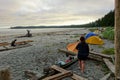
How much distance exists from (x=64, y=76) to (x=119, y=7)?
3.71 m

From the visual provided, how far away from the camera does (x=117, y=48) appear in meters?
5.58

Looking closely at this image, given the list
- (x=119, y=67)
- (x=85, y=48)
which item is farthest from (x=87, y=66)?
→ (x=119, y=67)

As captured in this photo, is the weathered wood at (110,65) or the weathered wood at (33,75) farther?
the weathered wood at (110,65)

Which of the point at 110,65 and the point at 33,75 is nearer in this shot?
the point at 33,75

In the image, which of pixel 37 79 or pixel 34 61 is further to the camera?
pixel 34 61

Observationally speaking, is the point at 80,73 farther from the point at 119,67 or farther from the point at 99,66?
the point at 119,67

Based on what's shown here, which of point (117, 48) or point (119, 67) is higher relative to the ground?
point (117, 48)

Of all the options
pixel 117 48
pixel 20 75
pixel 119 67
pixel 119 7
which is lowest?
pixel 20 75

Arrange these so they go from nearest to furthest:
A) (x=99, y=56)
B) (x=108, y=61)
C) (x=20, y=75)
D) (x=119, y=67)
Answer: (x=119, y=67), (x=20, y=75), (x=108, y=61), (x=99, y=56)

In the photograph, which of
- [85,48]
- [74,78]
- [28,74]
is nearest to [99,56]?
[85,48]

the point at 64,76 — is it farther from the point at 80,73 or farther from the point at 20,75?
the point at 20,75

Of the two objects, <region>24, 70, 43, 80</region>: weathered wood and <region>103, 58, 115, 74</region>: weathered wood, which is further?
<region>103, 58, 115, 74</region>: weathered wood

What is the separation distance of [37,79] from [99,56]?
4814 millimetres

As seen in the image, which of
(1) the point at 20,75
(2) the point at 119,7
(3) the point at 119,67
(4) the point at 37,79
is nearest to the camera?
(2) the point at 119,7
